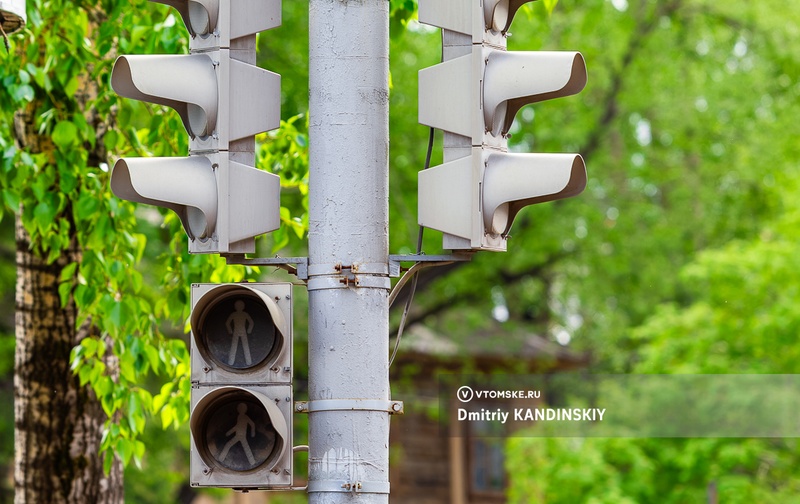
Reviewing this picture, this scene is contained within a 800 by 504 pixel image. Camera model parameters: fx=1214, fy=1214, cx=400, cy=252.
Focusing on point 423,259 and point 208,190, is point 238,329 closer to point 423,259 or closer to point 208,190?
point 208,190

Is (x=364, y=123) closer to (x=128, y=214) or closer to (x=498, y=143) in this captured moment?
(x=498, y=143)

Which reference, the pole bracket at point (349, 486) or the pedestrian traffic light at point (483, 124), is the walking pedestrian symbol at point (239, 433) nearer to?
the pole bracket at point (349, 486)

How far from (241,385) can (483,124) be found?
1.03 metres

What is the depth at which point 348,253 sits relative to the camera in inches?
139

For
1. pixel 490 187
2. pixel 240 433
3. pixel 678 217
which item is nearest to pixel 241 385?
pixel 240 433

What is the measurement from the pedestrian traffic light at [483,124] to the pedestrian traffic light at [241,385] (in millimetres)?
545

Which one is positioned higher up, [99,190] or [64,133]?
[64,133]

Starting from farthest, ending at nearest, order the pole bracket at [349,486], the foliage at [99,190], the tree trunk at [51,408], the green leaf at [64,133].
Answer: the tree trunk at [51,408] < the green leaf at [64,133] < the foliage at [99,190] < the pole bracket at [349,486]

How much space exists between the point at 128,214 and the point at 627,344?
22.6 m

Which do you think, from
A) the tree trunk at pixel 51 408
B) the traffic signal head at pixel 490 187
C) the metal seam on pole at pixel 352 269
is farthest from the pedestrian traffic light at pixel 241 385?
the tree trunk at pixel 51 408

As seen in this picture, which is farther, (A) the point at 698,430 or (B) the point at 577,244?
(B) the point at 577,244

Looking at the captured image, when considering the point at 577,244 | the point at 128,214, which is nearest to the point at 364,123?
the point at 128,214

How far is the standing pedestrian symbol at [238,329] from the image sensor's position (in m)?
3.55

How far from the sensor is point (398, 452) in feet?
76.6
